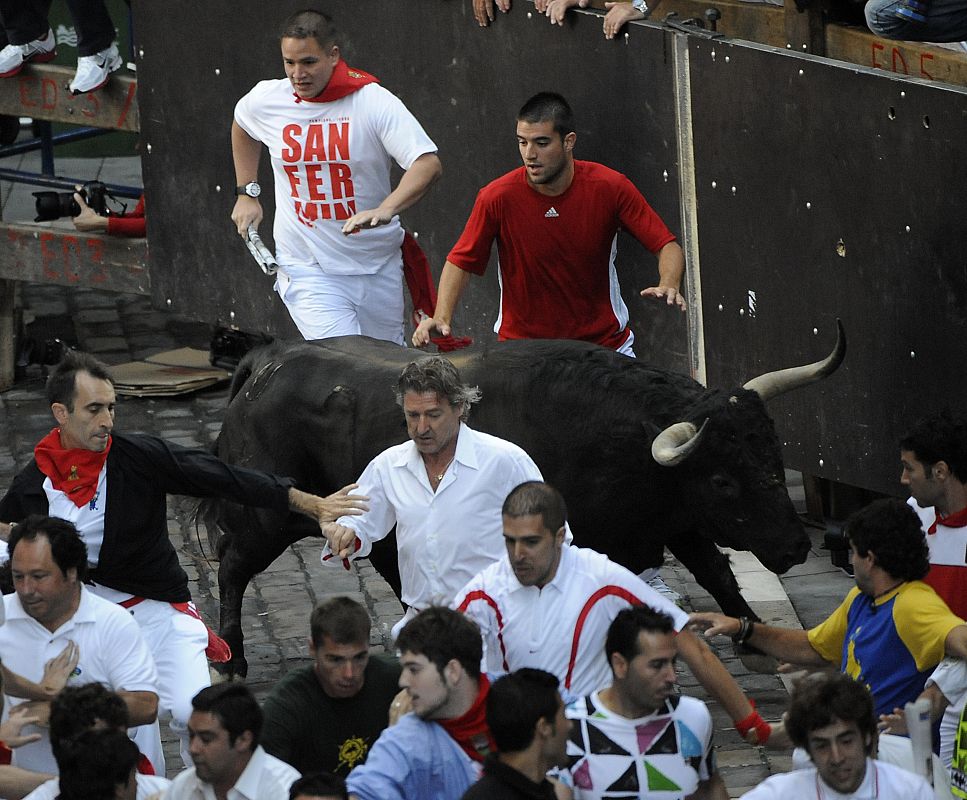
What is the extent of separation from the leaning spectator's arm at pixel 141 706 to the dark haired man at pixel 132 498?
0.59 meters

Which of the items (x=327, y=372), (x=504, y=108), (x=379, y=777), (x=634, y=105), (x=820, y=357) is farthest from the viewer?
(x=504, y=108)

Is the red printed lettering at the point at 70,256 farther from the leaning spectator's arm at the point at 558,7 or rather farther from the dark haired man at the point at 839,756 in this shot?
the dark haired man at the point at 839,756

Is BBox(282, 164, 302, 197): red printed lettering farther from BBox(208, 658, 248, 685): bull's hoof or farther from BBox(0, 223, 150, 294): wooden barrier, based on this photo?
BBox(0, 223, 150, 294): wooden barrier

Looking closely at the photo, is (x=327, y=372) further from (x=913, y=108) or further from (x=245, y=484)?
(x=913, y=108)

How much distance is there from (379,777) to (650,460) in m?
2.93

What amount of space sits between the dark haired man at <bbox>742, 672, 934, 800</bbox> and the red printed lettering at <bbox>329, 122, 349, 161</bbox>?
5.08 metres

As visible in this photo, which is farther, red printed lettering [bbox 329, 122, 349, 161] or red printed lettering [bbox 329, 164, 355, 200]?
red printed lettering [bbox 329, 164, 355, 200]

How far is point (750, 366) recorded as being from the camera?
1008 centimetres

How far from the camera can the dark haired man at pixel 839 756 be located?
520 cm

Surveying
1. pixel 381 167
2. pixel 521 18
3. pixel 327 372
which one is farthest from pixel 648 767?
pixel 521 18

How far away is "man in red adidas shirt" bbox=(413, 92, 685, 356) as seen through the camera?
880cm

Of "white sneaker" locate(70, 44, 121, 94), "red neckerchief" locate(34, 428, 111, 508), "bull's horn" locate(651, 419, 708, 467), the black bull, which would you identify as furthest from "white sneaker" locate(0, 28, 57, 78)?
"bull's horn" locate(651, 419, 708, 467)

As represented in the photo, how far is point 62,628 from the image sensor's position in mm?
6414

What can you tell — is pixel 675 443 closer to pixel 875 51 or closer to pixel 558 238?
pixel 558 238
